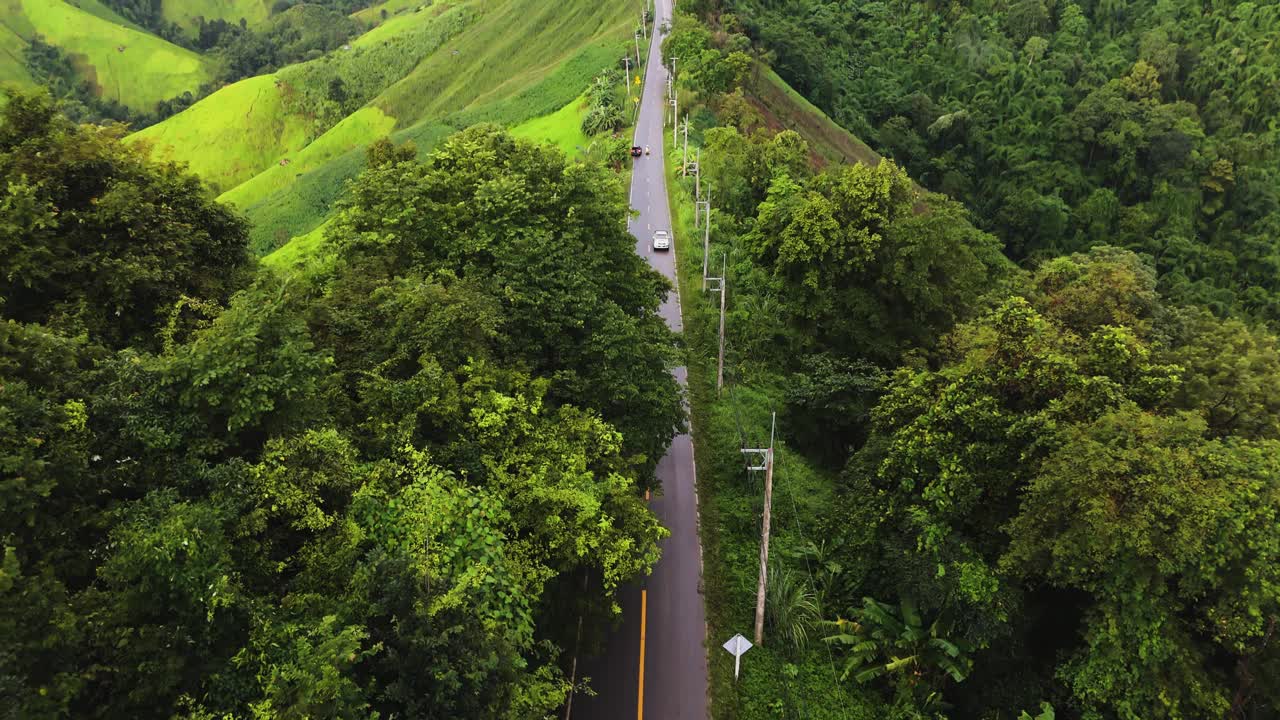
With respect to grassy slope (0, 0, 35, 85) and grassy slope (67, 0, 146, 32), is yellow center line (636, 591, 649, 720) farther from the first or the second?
grassy slope (67, 0, 146, 32)

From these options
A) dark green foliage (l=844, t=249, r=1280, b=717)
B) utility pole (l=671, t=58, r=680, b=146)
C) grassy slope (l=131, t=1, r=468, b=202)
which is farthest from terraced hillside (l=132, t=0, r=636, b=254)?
dark green foliage (l=844, t=249, r=1280, b=717)

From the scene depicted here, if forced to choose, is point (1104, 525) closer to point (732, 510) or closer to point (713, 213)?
A: point (732, 510)

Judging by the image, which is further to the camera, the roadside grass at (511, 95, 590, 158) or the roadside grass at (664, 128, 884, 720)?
the roadside grass at (511, 95, 590, 158)

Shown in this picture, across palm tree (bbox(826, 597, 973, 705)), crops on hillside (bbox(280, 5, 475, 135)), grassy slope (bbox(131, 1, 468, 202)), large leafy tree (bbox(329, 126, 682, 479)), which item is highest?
large leafy tree (bbox(329, 126, 682, 479))

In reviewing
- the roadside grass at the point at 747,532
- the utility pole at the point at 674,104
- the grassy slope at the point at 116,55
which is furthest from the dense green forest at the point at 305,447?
the grassy slope at the point at 116,55

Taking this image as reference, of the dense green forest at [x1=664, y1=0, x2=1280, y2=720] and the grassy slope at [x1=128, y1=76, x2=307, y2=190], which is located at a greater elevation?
the dense green forest at [x1=664, y1=0, x2=1280, y2=720]

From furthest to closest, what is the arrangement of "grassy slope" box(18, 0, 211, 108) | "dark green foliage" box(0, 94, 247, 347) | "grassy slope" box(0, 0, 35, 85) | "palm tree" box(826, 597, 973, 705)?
1. "grassy slope" box(18, 0, 211, 108)
2. "grassy slope" box(0, 0, 35, 85)
3. "palm tree" box(826, 597, 973, 705)
4. "dark green foliage" box(0, 94, 247, 347)

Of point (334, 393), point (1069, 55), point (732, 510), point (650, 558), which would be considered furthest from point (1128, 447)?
point (1069, 55)
